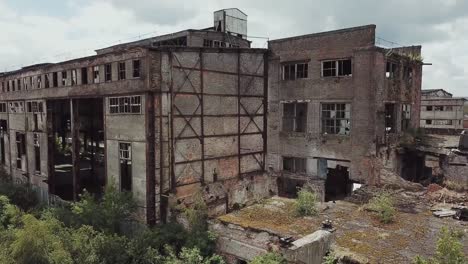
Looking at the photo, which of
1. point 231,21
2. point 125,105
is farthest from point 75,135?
point 231,21

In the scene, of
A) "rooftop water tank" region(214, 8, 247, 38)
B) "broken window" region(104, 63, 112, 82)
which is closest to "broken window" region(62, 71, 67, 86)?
"broken window" region(104, 63, 112, 82)

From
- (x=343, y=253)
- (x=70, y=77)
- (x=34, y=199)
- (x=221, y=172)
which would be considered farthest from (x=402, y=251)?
(x=34, y=199)

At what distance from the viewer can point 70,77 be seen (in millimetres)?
23062

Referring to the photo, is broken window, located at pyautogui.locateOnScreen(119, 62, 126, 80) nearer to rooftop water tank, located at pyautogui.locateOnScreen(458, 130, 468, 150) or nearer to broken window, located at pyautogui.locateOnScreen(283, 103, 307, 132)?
broken window, located at pyautogui.locateOnScreen(283, 103, 307, 132)

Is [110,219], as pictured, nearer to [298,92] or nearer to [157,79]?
[157,79]

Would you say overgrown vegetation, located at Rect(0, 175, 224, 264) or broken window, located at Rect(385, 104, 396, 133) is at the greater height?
broken window, located at Rect(385, 104, 396, 133)

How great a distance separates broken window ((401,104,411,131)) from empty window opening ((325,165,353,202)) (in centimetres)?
495

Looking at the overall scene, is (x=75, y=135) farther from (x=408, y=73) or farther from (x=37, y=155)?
(x=408, y=73)

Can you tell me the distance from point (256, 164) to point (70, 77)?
44.8 ft

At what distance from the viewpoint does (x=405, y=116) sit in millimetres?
22844

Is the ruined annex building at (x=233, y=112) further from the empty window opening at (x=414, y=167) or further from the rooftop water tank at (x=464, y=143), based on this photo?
the rooftop water tank at (x=464, y=143)

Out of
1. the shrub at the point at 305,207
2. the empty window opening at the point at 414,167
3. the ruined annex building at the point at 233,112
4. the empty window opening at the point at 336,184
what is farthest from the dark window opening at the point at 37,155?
the empty window opening at the point at 414,167

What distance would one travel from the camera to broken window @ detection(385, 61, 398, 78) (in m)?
20.8

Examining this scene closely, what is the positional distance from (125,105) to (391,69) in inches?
618
